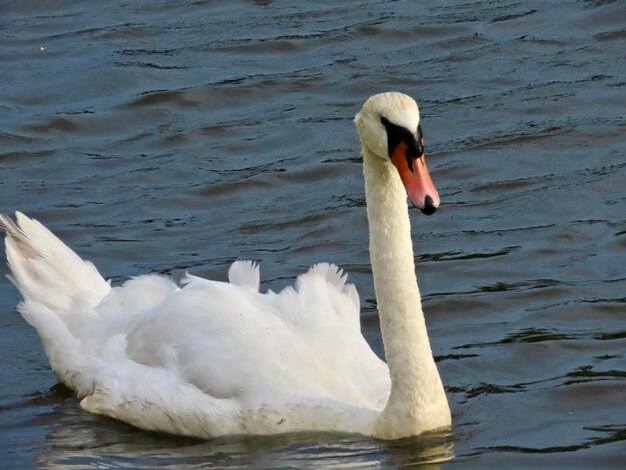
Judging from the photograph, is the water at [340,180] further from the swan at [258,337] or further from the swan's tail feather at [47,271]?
the swan's tail feather at [47,271]

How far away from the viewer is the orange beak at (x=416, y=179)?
6.98m

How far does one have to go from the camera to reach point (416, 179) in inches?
279

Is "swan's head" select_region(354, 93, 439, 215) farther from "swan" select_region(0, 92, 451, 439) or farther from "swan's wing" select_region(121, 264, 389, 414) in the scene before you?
"swan's wing" select_region(121, 264, 389, 414)

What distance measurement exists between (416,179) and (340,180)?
17.4ft

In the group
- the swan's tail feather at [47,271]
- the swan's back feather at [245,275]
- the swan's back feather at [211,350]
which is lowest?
the swan's back feather at [211,350]

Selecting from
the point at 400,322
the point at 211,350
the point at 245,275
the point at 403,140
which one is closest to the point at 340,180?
the point at 245,275

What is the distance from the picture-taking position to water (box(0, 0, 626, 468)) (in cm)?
820

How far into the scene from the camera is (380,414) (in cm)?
768

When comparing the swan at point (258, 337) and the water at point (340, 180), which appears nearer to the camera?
the swan at point (258, 337)

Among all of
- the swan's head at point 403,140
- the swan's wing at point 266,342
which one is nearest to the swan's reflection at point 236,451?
the swan's wing at point 266,342

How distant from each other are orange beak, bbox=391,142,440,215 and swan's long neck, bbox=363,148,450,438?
40 cm

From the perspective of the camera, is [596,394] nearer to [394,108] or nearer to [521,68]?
[394,108]

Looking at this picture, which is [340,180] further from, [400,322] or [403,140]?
[403,140]

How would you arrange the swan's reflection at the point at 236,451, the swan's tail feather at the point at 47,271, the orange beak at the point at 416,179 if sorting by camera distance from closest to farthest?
the orange beak at the point at 416,179 < the swan's reflection at the point at 236,451 < the swan's tail feather at the point at 47,271
